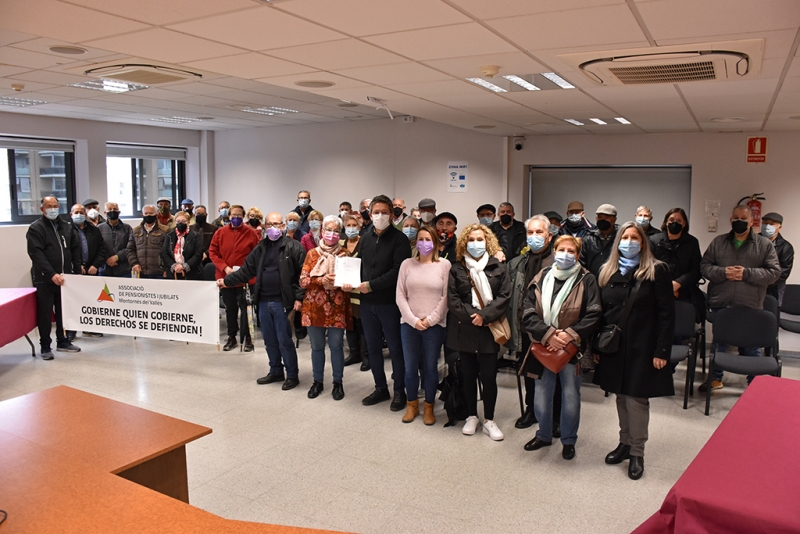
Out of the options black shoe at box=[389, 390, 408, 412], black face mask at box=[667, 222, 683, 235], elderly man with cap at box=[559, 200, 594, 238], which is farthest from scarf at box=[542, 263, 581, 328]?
elderly man with cap at box=[559, 200, 594, 238]

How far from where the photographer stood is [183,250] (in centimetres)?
754

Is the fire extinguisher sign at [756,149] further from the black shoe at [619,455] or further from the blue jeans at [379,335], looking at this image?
the blue jeans at [379,335]

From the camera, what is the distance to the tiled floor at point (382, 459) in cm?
352

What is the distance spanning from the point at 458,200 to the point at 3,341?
6477mm

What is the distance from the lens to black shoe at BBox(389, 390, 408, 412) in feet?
17.1

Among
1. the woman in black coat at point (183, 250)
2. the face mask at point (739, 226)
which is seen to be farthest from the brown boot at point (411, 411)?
the woman in black coat at point (183, 250)

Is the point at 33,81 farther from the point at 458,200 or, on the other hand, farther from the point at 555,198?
the point at 555,198

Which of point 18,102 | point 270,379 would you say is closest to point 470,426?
point 270,379

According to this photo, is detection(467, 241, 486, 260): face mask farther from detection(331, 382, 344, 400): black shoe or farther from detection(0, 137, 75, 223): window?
detection(0, 137, 75, 223): window

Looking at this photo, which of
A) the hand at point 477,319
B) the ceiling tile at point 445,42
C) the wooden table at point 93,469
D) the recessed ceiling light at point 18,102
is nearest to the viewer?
the wooden table at point 93,469

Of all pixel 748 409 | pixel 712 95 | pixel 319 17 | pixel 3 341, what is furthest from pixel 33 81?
pixel 748 409

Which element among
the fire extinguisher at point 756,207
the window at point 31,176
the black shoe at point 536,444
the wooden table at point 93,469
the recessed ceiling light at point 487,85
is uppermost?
the recessed ceiling light at point 487,85

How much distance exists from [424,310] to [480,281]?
1.63 feet

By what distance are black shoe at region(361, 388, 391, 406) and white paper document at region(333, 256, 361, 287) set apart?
3.21ft
